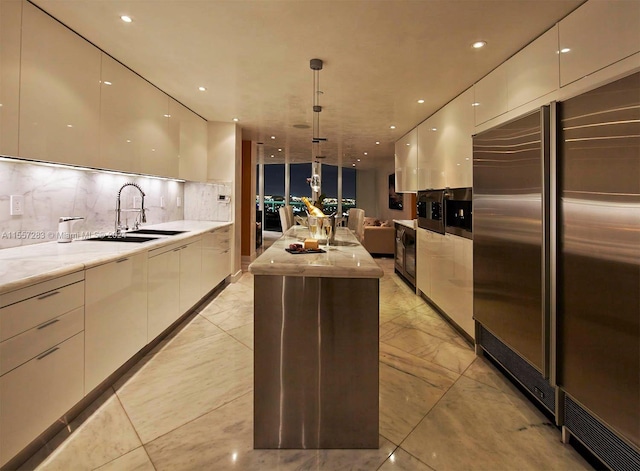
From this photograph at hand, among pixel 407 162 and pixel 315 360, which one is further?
pixel 407 162

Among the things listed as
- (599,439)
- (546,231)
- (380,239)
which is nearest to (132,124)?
(546,231)

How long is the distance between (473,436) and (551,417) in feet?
1.85

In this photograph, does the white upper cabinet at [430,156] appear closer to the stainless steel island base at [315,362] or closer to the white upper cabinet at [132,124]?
the stainless steel island base at [315,362]

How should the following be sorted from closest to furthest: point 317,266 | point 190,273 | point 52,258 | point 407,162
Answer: point 317,266, point 52,258, point 190,273, point 407,162

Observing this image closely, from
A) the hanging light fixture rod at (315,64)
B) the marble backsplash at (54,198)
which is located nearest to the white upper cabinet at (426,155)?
the hanging light fixture rod at (315,64)

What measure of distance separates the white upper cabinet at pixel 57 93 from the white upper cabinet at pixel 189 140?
1401 mm

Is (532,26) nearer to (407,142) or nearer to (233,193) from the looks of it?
(407,142)

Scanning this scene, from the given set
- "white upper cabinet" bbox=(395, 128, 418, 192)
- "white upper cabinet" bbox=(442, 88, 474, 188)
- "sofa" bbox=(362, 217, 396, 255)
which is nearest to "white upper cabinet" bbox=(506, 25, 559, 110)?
"white upper cabinet" bbox=(442, 88, 474, 188)

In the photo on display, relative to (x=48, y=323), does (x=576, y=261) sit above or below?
above

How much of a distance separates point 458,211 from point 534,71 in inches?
53.3

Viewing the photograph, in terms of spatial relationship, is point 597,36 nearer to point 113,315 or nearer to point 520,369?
point 520,369

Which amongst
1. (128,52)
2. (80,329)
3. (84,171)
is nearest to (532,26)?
(128,52)

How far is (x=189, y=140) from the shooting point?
14.3 feet

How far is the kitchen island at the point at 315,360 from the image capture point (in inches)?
67.6
